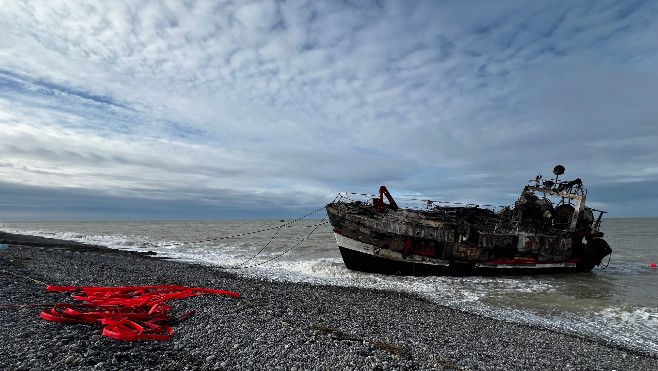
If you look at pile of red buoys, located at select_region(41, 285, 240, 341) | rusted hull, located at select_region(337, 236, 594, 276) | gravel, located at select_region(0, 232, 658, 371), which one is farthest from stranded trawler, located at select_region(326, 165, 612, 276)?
pile of red buoys, located at select_region(41, 285, 240, 341)

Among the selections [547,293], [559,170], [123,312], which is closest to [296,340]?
[123,312]

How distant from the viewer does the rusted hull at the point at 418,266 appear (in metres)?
22.4

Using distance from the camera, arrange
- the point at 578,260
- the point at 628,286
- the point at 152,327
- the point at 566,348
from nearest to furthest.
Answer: the point at 152,327 → the point at 566,348 → the point at 628,286 → the point at 578,260

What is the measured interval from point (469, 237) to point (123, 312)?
19.2m

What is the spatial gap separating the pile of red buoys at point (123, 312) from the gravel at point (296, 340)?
0.21m

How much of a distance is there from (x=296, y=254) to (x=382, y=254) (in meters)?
13.6

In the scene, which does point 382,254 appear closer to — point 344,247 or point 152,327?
point 344,247

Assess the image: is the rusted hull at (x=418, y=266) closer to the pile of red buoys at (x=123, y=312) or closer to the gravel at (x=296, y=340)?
the gravel at (x=296, y=340)

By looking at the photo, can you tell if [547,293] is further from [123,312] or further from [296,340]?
[123,312]

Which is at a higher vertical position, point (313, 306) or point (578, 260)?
point (578, 260)

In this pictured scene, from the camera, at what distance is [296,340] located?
7727mm

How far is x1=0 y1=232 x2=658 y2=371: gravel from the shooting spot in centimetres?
638

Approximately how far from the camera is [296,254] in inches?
1356

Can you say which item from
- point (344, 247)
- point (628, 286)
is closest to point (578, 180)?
point (628, 286)
